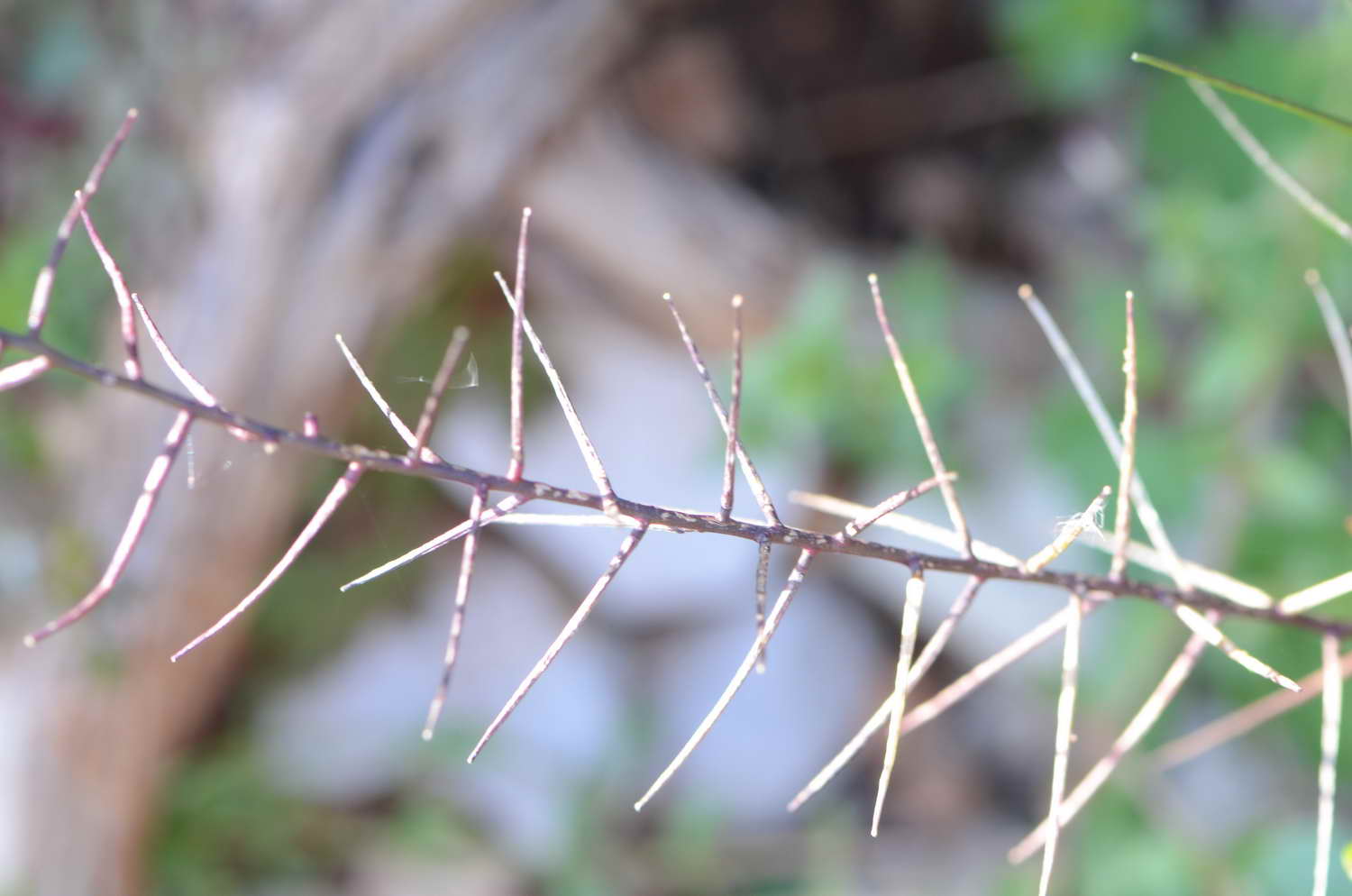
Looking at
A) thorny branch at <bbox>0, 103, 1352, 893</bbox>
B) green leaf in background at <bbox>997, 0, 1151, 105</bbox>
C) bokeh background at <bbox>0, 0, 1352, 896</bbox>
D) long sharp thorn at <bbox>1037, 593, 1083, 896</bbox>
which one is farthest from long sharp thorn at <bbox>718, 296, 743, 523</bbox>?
green leaf in background at <bbox>997, 0, 1151, 105</bbox>

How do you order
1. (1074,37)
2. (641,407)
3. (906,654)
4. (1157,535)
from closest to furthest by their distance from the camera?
(906,654) → (1157,535) → (1074,37) → (641,407)

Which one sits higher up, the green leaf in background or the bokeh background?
the green leaf in background

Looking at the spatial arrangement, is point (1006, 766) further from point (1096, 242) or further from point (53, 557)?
point (53, 557)

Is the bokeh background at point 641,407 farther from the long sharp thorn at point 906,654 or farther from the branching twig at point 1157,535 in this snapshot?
the long sharp thorn at point 906,654

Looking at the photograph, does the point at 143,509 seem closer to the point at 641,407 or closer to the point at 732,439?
the point at 732,439

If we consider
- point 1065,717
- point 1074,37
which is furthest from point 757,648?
point 1074,37

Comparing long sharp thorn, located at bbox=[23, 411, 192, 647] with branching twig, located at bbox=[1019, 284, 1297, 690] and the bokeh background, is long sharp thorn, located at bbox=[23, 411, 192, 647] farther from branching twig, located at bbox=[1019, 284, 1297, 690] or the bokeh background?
the bokeh background

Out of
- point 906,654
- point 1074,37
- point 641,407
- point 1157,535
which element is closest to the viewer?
point 906,654

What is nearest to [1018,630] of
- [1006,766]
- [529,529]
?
[1006,766]


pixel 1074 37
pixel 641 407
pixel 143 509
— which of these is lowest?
pixel 143 509

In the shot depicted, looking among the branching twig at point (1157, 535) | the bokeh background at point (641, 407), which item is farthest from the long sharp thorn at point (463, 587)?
the bokeh background at point (641, 407)
